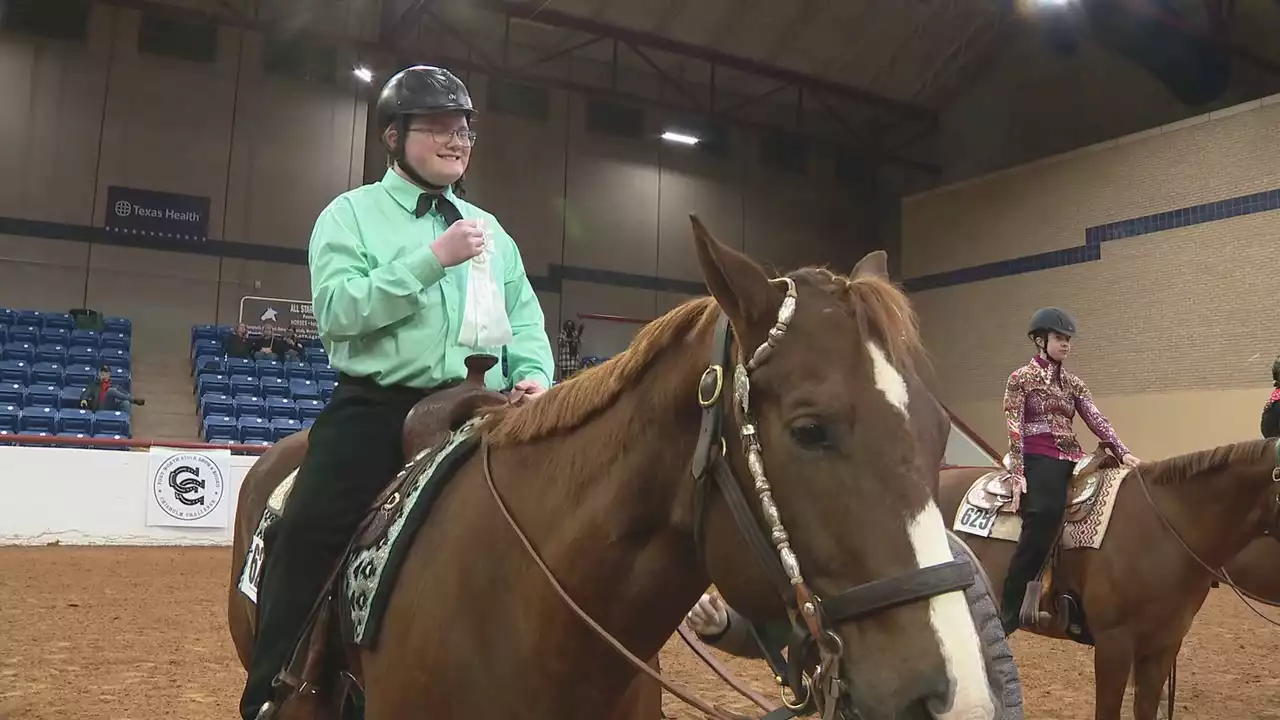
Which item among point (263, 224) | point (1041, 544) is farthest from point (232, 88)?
point (1041, 544)

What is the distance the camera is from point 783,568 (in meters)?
1.23

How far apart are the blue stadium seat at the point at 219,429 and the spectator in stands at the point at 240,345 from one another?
294 centimetres

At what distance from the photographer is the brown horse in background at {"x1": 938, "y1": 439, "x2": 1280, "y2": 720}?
4570 millimetres

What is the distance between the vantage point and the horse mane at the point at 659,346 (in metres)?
1.33

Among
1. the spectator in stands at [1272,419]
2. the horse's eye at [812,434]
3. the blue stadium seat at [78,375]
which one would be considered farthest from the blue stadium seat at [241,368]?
the horse's eye at [812,434]

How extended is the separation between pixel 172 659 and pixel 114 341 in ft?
42.7

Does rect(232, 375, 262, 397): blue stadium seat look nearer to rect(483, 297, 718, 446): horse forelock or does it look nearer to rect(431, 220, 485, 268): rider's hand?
rect(431, 220, 485, 268): rider's hand

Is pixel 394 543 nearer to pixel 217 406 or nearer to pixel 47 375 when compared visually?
pixel 217 406

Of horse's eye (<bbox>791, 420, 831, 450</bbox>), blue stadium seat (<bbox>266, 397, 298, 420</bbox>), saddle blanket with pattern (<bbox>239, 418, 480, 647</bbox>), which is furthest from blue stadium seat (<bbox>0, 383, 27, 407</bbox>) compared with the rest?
horse's eye (<bbox>791, 420, 831, 450</bbox>)

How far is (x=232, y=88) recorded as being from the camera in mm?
18438


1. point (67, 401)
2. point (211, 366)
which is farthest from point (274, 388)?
point (67, 401)

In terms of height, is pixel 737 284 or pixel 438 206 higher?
pixel 438 206

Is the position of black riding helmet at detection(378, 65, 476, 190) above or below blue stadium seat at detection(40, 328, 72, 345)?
below

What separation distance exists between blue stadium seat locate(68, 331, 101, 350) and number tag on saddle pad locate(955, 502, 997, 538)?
52.1 feet
